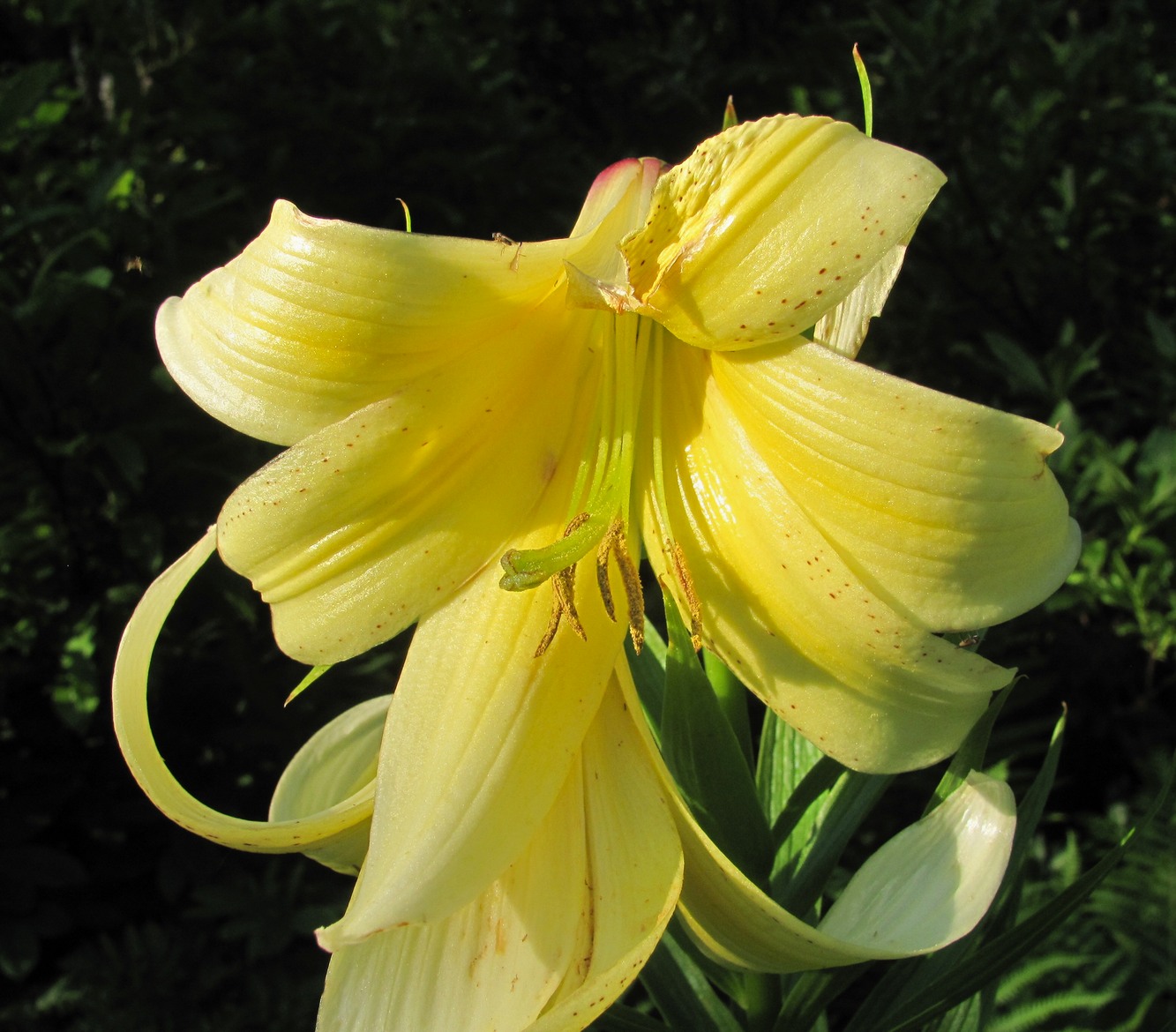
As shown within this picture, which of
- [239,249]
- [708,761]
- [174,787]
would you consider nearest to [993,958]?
[708,761]

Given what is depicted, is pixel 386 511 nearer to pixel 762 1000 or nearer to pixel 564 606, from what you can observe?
pixel 564 606

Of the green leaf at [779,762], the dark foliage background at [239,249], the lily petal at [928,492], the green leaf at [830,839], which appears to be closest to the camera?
the lily petal at [928,492]

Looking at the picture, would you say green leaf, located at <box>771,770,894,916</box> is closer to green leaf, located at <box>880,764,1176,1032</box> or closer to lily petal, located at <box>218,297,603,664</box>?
green leaf, located at <box>880,764,1176,1032</box>

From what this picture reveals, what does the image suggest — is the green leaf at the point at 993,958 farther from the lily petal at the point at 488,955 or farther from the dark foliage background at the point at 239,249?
the dark foliage background at the point at 239,249

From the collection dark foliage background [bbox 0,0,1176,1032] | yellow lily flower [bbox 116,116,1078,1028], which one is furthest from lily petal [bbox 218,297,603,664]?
dark foliage background [bbox 0,0,1176,1032]

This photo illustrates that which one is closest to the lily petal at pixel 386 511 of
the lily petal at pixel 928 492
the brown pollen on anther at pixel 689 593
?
the brown pollen on anther at pixel 689 593

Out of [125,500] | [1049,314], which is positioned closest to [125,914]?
[125,500]

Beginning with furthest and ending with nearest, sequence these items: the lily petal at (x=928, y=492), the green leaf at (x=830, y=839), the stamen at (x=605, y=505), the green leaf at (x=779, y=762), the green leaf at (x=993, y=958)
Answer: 1. the green leaf at (x=779, y=762)
2. the green leaf at (x=830, y=839)
3. the green leaf at (x=993, y=958)
4. the stamen at (x=605, y=505)
5. the lily petal at (x=928, y=492)
